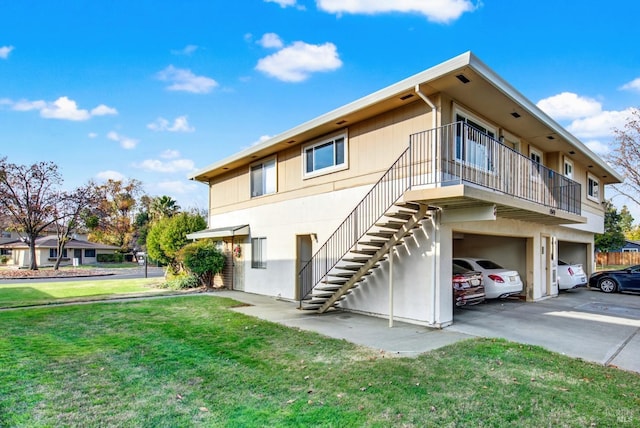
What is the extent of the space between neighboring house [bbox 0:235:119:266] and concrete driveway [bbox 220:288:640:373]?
36.6 meters

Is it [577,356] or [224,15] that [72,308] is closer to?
[224,15]

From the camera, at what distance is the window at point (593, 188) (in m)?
17.2

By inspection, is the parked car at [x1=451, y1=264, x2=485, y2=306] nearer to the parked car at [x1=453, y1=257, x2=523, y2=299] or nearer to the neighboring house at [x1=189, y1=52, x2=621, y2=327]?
the parked car at [x1=453, y1=257, x2=523, y2=299]

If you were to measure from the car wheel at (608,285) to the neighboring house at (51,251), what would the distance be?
1623 inches

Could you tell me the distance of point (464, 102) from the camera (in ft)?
28.9

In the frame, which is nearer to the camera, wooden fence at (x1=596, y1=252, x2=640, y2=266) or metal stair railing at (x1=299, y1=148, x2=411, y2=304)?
metal stair railing at (x1=299, y1=148, x2=411, y2=304)

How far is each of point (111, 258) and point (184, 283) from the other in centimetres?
3552

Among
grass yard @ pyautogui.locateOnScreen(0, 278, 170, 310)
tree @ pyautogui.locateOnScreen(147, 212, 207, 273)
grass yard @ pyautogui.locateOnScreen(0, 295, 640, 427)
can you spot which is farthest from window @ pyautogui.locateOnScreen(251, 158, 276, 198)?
grass yard @ pyautogui.locateOnScreen(0, 295, 640, 427)

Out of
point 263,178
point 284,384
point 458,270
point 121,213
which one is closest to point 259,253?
point 263,178

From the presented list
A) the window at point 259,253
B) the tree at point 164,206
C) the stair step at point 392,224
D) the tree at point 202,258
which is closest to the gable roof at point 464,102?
the stair step at point 392,224

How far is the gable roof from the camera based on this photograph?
7.38 meters

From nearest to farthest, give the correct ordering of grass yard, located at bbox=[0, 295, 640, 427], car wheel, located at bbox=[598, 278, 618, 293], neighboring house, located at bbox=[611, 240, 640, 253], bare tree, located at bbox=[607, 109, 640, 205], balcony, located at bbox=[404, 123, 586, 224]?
grass yard, located at bbox=[0, 295, 640, 427]
balcony, located at bbox=[404, 123, 586, 224]
car wheel, located at bbox=[598, 278, 618, 293]
bare tree, located at bbox=[607, 109, 640, 205]
neighboring house, located at bbox=[611, 240, 640, 253]

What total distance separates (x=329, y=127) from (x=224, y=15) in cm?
557

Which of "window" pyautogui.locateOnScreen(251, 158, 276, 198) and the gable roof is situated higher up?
the gable roof
